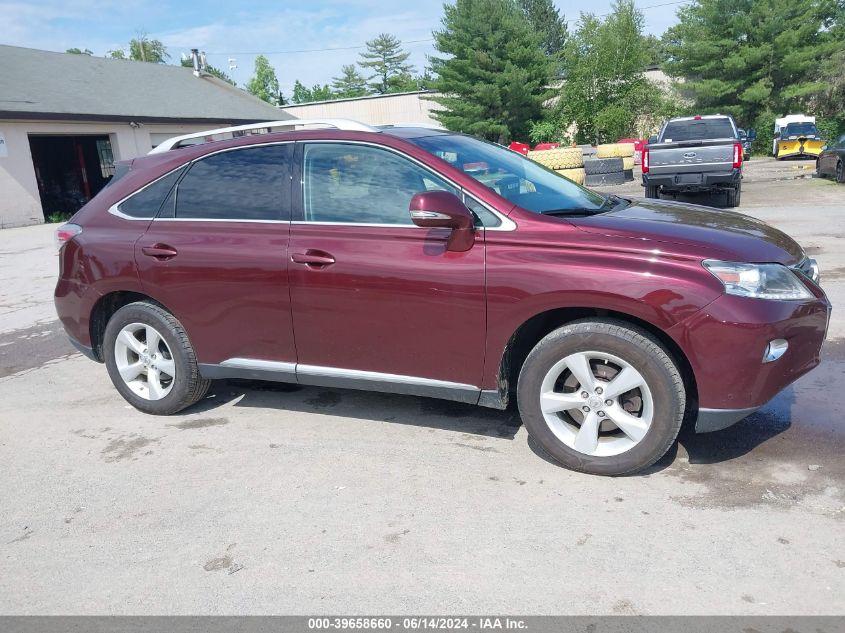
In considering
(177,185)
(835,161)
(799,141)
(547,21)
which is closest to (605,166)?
(835,161)

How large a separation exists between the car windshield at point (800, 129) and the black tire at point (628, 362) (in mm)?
29986

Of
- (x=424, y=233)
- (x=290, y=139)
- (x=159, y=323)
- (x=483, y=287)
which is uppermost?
(x=290, y=139)

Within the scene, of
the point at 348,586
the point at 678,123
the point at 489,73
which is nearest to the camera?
the point at 348,586

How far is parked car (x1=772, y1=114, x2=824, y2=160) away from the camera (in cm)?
2844

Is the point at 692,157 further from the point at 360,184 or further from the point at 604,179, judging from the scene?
the point at 360,184

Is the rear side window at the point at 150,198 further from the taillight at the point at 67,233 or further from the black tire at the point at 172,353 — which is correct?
the black tire at the point at 172,353

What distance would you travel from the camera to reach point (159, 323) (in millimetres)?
4621

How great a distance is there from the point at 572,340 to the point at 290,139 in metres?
2.15

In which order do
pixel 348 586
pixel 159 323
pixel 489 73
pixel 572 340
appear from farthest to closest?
pixel 489 73
pixel 159 323
pixel 572 340
pixel 348 586

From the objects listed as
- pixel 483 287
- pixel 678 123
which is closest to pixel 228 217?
pixel 483 287

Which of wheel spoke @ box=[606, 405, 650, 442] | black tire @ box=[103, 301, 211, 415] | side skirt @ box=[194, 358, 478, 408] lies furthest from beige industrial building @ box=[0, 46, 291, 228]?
wheel spoke @ box=[606, 405, 650, 442]

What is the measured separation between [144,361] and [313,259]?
162cm

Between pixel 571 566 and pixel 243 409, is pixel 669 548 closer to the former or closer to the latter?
pixel 571 566

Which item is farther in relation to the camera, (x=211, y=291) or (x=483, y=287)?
(x=211, y=291)
